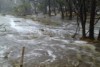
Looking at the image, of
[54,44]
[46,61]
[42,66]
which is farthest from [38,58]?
[54,44]

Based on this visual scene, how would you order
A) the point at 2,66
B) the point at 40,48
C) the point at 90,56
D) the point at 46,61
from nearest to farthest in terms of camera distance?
the point at 2,66, the point at 46,61, the point at 90,56, the point at 40,48

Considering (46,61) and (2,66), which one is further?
(46,61)

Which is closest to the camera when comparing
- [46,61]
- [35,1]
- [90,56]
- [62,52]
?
[46,61]

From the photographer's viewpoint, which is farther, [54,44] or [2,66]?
[54,44]

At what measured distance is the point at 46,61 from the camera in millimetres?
14203

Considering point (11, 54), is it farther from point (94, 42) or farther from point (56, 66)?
point (94, 42)

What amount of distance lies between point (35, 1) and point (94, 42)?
6427cm

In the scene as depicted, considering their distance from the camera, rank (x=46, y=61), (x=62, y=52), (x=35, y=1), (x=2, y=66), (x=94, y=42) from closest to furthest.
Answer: (x=2, y=66)
(x=46, y=61)
(x=62, y=52)
(x=94, y=42)
(x=35, y=1)

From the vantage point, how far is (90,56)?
1533 centimetres

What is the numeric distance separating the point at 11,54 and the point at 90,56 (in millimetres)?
5687

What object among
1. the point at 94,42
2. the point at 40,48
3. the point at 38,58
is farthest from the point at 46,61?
the point at 94,42

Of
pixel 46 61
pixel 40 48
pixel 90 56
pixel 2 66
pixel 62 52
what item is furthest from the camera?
pixel 40 48

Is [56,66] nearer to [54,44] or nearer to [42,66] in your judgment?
[42,66]

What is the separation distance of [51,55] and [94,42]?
5368 millimetres
